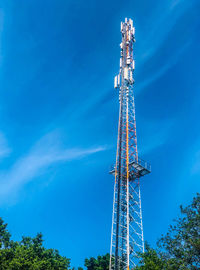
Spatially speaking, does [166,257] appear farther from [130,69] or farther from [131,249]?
[130,69]

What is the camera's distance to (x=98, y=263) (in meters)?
52.8

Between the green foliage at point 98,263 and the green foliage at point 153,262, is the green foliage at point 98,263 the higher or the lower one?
the higher one

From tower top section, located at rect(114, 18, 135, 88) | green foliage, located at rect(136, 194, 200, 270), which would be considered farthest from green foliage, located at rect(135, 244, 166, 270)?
tower top section, located at rect(114, 18, 135, 88)

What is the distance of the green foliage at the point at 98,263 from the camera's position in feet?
171

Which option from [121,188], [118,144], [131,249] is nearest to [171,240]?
[131,249]

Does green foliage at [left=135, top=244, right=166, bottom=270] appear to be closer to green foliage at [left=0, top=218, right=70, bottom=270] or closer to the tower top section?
green foliage at [left=0, top=218, right=70, bottom=270]

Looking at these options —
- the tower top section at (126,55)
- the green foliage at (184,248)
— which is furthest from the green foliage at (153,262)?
the tower top section at (126,55)

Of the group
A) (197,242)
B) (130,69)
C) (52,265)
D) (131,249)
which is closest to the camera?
(197,242)

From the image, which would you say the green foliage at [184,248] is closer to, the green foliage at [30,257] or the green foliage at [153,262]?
the green foliage at [153,262]

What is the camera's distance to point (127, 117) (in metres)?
41.9

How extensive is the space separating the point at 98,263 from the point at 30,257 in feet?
73.6

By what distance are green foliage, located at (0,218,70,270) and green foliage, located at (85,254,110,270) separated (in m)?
14.1

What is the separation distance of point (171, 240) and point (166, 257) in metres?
1.45

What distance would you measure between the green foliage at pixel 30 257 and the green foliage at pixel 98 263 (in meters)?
14.1
